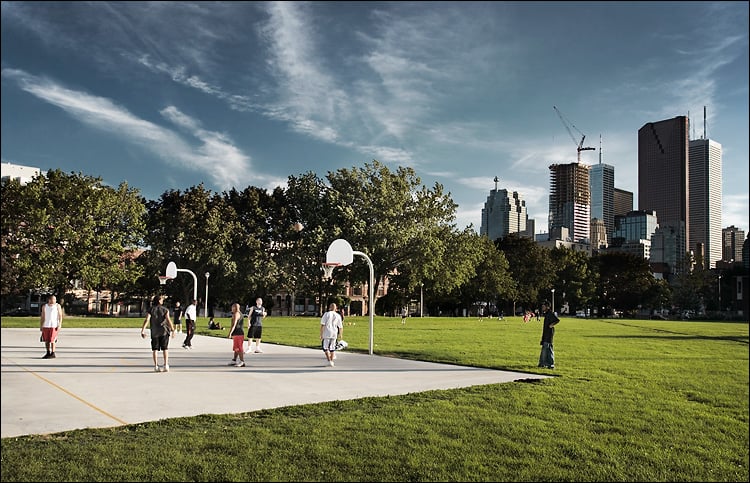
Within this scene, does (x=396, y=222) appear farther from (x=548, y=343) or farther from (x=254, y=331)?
(x=548, y=343)

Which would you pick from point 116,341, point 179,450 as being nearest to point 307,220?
point 116,341

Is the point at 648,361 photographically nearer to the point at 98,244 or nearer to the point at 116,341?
the point at 116,341

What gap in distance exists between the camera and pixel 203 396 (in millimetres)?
12281

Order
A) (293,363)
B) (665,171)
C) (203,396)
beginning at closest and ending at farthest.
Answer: (665,171)
(203,396)
(293,363)

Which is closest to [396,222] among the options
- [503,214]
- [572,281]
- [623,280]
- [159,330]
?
[159,330]

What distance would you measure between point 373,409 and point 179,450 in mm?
4017

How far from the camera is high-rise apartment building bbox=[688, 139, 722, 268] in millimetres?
3834

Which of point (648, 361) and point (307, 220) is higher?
point (307, 220)

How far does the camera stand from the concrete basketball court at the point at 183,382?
9906mm

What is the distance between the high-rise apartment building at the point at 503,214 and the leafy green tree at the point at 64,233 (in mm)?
101496

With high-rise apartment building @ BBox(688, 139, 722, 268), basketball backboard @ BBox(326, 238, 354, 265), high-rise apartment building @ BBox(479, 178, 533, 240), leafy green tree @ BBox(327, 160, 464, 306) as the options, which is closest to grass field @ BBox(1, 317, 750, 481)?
high-rise apartment building @ BBox(688, 139, 722, 268)

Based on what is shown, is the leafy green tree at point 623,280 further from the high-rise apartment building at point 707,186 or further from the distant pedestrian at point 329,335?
the high-rise apartment building at point 707,186

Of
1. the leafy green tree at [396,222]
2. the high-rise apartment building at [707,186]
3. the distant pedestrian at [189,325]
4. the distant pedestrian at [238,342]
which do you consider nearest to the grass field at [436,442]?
the high-rise apartment building at [707,186]

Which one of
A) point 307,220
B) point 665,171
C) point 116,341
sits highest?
point 307,220
